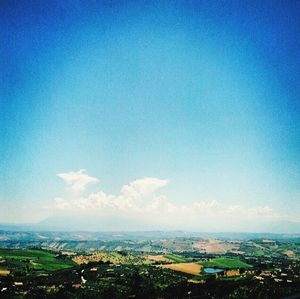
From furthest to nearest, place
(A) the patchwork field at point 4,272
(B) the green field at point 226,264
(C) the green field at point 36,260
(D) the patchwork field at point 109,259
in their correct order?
(D) the patchwork field at point 109,259 < (B) the green field at point 226,264 < (C) the green field at point 36,260 < (A) the patchwork field at point 4,272

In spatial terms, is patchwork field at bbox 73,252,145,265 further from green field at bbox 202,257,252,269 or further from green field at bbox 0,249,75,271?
green field at bbox 202,257,252,269

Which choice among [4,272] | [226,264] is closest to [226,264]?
[226,264]

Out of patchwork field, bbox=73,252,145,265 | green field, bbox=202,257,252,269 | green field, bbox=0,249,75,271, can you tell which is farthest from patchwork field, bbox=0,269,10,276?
green field, bbox=202,257,252,269

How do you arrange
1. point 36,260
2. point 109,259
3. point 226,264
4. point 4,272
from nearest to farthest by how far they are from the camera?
point 4,272 → point 36,260 → point 226,264 → point 109,259

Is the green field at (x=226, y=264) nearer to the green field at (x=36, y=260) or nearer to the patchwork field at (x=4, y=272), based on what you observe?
the green field at (x=36, y=260)

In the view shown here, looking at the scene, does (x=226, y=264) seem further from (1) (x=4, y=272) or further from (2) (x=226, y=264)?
(1) (x=4, y=272)

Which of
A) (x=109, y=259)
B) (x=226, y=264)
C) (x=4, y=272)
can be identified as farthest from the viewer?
(x=109, y=259)

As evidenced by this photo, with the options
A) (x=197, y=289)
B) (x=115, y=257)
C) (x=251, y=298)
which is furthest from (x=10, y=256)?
(x=251, y=298)

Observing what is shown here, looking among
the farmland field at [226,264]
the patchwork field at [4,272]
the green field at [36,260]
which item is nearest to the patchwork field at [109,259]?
the green field at [36,260]

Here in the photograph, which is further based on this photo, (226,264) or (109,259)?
(109,259)
